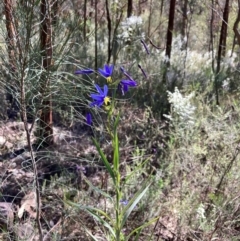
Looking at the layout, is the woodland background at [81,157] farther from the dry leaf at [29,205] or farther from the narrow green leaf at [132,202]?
the narrow green leaf at [132,202]

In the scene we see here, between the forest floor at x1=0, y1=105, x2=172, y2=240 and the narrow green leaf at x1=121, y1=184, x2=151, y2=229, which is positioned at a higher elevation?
the narrow green leaf at x1=121, y1=184, x2=151, y2=229

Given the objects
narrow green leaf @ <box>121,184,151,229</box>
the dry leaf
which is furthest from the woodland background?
narrow green leaf @ <box>121,184,151,229</box>

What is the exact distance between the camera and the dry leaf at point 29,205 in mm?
2805

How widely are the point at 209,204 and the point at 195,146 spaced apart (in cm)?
67

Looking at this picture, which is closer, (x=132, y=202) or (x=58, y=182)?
(x=132, y=202)

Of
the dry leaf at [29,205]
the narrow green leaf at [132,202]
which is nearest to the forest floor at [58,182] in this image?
the dry leaf at [29,205]

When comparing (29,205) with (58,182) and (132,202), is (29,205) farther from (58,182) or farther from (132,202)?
(132,202)

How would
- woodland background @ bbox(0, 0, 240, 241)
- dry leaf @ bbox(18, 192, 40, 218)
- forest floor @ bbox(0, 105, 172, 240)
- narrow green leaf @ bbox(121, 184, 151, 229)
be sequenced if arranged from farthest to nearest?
dry leaf @ bbox(18, 192, 40, 218), forest floor @ bbox(0, 105, 172, 240), woodland background @ bbox(0, 0, 240, 241), narrow green leaf @ bbox(121, 184, 151, 229)

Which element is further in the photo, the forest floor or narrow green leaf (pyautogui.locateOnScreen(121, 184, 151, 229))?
the forest floor

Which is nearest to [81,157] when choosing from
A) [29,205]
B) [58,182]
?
[29,205]

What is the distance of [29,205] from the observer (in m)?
2.86

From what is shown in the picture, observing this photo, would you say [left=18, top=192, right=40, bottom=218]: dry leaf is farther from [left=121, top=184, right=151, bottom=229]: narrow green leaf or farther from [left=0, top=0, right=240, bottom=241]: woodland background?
[left=121, top=184, right=151, bottom=229]: narrow green leaf

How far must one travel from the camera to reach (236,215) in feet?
9.17

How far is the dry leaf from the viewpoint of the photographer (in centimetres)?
280
